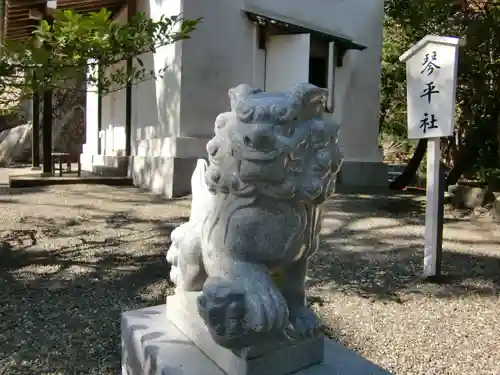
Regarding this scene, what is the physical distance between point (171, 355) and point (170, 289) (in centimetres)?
204

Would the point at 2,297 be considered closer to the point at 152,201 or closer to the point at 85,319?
the point at 85,319

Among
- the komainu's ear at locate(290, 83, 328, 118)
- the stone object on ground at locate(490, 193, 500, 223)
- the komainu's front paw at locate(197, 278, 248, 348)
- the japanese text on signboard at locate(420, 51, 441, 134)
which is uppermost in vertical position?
the japanese text on signboard at locate(420, 51, 441, 134)

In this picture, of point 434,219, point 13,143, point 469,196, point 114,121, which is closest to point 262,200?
point 434,219

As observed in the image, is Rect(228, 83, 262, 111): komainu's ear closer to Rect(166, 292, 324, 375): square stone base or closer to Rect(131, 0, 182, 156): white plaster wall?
Rect(166, 292, 324, 375): square stone base

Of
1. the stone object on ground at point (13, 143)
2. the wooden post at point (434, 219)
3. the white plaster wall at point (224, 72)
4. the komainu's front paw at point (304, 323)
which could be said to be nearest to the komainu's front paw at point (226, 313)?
the komainu's front paw at point (304, 323)

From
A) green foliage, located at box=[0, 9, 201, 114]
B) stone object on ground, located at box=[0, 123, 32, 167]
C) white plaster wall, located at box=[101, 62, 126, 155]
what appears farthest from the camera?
stone object on ground, located at box=[0, 123, 32, 167]

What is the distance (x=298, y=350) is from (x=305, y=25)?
310 inches

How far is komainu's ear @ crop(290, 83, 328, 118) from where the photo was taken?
4.58 feet

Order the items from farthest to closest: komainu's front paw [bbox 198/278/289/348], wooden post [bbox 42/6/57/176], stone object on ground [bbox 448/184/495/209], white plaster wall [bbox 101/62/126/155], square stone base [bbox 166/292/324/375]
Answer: white plaster wall [bbox 101/62/126/155]
wooden post [bbox 42/6/57/176]
stone object on ground [bbox 448/184/495/209]
square stone base [bbox 166/292/324/375]
komainu's front paw [bbox 198/278/289/348]

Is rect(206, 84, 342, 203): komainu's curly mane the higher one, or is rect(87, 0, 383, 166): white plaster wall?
rect(87, 0, 383, 166): white plaster wall

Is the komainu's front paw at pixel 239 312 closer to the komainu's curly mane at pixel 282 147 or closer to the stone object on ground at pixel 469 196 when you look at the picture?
the komainu's curly mane at pixel 282 147

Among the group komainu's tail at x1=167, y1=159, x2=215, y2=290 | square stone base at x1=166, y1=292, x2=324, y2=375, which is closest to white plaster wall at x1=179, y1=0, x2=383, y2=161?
komainu's tail at x1=167, y1=159, x2=215, y2=290

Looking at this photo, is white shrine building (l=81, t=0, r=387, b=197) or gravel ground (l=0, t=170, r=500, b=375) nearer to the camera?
gravel ground (l=0, t=170, r=500, b=375)

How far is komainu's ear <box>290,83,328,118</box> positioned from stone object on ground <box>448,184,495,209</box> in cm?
760
